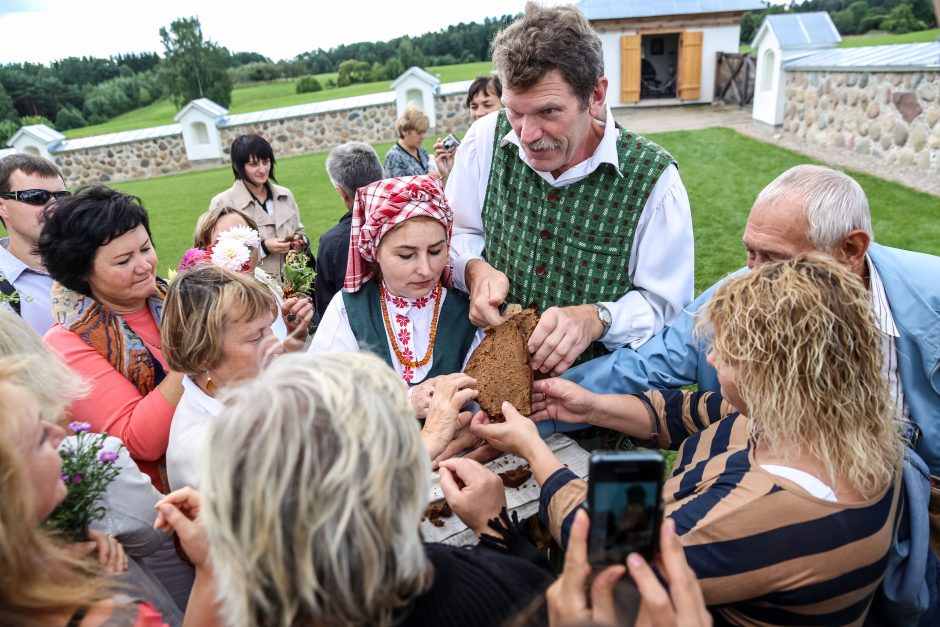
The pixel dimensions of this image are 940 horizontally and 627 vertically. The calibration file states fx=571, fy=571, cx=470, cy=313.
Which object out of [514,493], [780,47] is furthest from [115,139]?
[514,493]

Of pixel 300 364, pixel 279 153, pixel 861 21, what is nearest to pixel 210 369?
pixel 300 364

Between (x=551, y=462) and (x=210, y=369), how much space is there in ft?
4.39

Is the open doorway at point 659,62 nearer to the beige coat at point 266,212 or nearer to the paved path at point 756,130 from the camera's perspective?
the paved path at point 756,130

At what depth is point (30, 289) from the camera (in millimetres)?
3395

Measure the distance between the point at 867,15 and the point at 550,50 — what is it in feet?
149

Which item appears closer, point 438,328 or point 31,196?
A: point 438,328

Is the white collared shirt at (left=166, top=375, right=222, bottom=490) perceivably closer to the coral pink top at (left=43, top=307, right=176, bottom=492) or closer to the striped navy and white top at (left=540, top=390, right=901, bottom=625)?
the coral pink top at (left=43, top=307, right=176, bottom=492)

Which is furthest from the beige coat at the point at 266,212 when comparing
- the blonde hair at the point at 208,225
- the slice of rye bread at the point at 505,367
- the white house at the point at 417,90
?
the white house at the point at 417,90

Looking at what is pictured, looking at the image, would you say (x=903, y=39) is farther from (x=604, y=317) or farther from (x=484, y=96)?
(x=604, y=317)

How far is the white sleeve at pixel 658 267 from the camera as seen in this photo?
2.44 m

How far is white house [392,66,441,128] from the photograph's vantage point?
2002 centimetres

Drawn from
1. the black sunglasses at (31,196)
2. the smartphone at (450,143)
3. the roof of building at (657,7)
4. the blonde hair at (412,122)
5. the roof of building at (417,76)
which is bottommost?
the smartphone at (450,143)

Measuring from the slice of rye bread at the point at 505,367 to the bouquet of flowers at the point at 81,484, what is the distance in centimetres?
120

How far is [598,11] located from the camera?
1950 cm
